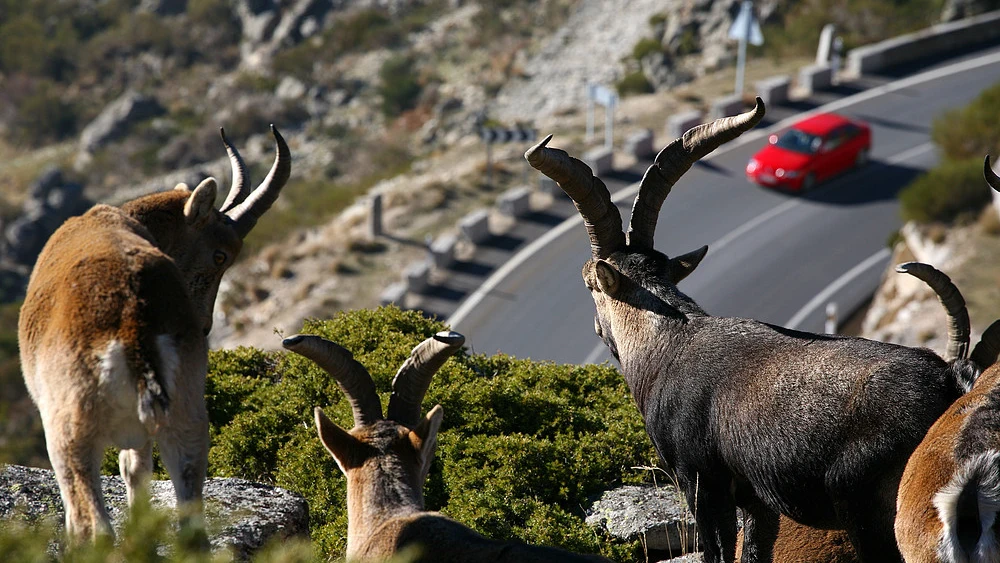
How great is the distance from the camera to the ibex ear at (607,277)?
806cm

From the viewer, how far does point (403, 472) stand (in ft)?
21.3

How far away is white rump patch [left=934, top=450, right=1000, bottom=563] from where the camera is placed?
527cm

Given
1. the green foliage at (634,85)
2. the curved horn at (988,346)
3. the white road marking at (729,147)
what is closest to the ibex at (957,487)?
the curved horn at (988,346)

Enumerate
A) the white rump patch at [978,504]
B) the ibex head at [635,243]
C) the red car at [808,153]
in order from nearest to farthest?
the white rump patch at [978,504] → the ibex head at [635,243] → the red car at [808,153]

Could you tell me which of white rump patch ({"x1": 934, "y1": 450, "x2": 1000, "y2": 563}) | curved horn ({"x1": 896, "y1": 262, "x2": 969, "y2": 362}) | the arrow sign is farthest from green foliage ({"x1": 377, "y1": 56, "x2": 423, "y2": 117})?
white rump patch ({"x1": 934, "y1": 450, "x2": 1000, "y2": 563})

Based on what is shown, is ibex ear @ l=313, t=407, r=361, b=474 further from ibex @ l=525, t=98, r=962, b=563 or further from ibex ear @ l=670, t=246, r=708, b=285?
ibex ear @ l=670, t=246, r=708, b=285

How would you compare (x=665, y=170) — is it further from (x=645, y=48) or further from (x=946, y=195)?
(x=645, y=48)

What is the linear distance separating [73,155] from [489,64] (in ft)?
86.5

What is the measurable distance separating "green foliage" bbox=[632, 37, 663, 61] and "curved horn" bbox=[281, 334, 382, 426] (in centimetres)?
4879

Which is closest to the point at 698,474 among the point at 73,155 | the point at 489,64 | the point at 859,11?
the point at 859,11

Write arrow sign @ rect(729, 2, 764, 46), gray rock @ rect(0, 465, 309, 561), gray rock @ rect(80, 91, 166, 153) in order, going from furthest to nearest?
1. gray rock @ rect(80, 91, 166, 153)
2. arrow sign @ rect(729, 2, 764, 46)
3. gray rock @ rect(0, 465, 309, 561)

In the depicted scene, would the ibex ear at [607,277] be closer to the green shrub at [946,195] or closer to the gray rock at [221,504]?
the gray rock at [221,504]

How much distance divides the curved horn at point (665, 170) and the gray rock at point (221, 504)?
3.47 metres

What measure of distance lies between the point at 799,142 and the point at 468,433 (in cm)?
2499
